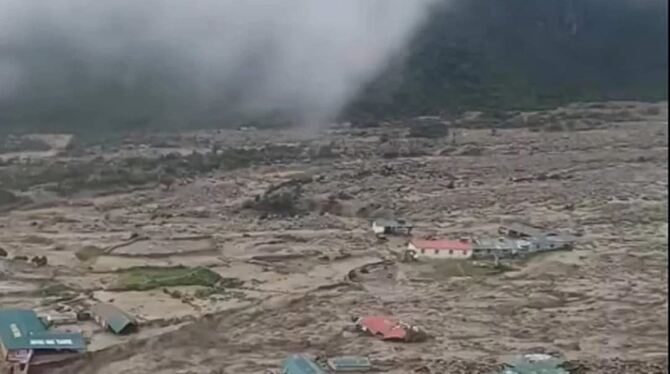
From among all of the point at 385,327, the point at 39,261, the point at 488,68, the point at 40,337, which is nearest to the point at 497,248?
the point at 385,327

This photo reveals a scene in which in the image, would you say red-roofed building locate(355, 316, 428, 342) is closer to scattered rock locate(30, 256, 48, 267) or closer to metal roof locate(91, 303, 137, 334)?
metal roof locate(91, 303, 137, 334)

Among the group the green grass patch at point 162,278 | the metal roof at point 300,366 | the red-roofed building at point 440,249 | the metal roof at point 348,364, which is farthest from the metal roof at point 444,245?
the metal roof at point 300,366

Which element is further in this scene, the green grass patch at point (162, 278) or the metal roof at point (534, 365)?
the green grass patch at point (162, 278)

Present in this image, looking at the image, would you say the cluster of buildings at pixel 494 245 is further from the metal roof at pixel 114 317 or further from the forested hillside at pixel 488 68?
the forested hillside at pixel 488 68

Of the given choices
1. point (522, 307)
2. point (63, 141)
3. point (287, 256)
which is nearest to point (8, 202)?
point (63, 141)

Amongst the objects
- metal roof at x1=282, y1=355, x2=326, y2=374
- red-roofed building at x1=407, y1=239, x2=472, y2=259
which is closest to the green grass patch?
red-roofed building at x1=407, y1=239, x2=472, y2=259

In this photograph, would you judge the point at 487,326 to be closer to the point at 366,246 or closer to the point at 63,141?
the point at 366,246
